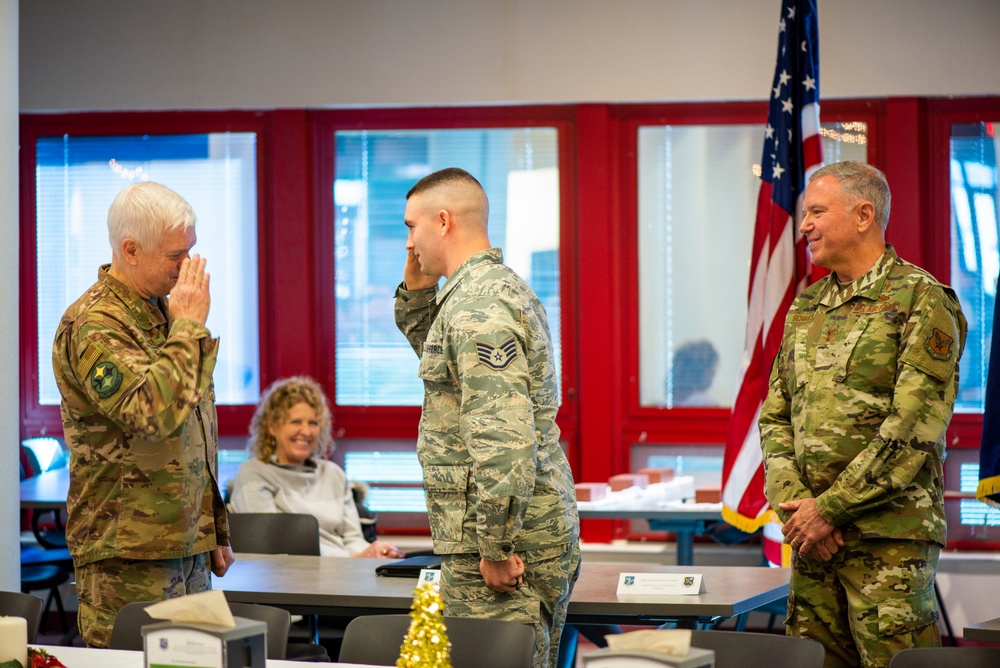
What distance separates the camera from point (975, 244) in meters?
5.96

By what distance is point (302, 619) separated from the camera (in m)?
4.41

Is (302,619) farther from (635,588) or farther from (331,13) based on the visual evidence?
(331,13)

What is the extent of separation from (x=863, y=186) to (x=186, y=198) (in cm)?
441

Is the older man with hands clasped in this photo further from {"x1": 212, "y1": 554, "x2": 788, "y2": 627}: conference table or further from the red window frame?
the red window frame

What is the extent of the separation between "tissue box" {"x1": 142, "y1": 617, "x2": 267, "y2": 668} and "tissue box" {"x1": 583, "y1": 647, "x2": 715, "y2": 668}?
0.55 metres

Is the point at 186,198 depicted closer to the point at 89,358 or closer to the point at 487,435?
the point at 89,358

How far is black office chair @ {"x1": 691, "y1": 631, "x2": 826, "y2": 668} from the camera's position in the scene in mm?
2270

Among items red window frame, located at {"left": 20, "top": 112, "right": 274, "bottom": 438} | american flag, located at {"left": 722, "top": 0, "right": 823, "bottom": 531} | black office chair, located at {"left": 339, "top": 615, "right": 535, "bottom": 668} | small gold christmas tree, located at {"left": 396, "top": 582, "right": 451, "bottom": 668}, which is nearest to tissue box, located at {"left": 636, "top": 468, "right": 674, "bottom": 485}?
american flag, located at {"left": 722, "top": 0, "right": 823, "bottom": 531}

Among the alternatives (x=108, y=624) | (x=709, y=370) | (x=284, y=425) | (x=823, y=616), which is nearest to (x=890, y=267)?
(x=823, y=616)

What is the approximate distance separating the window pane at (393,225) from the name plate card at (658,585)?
3173mm

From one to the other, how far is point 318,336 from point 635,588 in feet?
11.9

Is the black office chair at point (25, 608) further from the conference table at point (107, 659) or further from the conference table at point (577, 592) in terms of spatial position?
the conference table at point (577, 592)

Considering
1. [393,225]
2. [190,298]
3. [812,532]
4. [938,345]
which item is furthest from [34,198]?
[938,345]

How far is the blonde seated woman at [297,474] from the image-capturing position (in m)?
4.57
